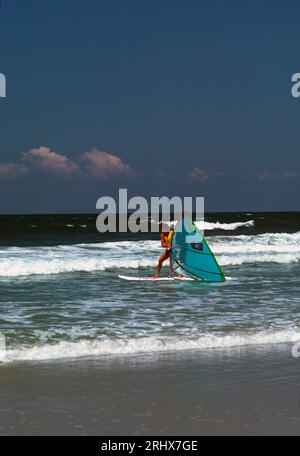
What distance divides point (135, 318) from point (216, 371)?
330 cm

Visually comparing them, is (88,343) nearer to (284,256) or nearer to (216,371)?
(216,371)

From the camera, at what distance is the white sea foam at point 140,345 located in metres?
7.20

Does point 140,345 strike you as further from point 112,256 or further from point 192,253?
point 112,256

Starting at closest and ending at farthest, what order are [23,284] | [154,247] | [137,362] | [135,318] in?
[137,362] < [135,318] < [23,284] < [154,247]

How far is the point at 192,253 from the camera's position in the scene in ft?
50.0

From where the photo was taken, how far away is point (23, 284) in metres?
14.8

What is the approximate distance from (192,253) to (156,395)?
32.1 ft

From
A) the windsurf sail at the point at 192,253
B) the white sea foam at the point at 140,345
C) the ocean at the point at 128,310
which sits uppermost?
the windsurf sail at the point at 192,253

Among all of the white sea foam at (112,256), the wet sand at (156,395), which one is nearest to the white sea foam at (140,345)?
the wet sand at (156,395)

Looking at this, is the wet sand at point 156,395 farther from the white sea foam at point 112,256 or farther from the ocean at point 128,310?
the white sea foam at point 112,256

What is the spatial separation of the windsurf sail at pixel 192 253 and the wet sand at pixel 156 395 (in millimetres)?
7852

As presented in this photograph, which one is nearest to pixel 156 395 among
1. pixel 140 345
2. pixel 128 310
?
pixel 140 345
